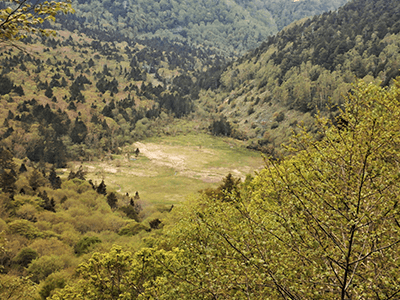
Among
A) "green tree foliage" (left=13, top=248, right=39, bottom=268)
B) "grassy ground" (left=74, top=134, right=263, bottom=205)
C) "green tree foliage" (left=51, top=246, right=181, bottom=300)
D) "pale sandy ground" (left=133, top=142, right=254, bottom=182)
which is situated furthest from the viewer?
"pale sandy ground" (left=133, top=142, right=254, bottom=182)

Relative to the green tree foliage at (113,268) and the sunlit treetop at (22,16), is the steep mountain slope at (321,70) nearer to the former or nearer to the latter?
the green tree foliage at (113,268)

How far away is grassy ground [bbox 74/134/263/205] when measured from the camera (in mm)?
90438

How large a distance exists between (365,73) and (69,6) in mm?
164944

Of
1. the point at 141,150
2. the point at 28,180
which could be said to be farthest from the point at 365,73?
the point at 28,180

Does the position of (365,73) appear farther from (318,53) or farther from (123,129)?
(123,129)

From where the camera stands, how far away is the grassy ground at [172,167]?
9044 cm

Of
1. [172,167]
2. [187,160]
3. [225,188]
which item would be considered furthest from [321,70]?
[225,188]

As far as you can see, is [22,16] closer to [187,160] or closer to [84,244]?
[84,244]

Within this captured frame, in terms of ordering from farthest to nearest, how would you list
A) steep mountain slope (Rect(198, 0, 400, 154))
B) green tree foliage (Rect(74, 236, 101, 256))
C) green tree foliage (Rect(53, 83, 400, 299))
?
steep mountain slope (Rect(198, 0, 400, 154)) < green tree foliage (Rect(74, 236, 101, 256)) < green tree foliage (Rect(53, 83, 400, 299))

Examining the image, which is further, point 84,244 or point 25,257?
point 84,244

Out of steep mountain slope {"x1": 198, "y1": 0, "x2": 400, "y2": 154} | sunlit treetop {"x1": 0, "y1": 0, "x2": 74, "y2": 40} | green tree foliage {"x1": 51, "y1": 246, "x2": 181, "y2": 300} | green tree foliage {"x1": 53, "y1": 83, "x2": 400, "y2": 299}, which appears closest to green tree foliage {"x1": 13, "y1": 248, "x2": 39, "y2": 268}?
green tree foliage {"x1": 53, "y1": 83, "x2": 400, "y2": 299}

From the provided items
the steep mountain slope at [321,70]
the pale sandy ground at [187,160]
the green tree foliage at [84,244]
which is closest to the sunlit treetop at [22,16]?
the green tree foliage at [84,244]

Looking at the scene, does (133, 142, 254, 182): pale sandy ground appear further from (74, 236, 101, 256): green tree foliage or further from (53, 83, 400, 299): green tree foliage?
(53, 83, 400, 299): green tree foliage

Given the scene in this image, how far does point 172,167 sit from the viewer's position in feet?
383
